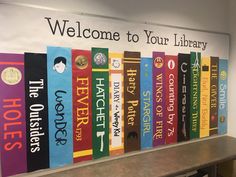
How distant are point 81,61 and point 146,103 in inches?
27.0

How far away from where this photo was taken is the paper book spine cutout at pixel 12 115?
1510 mm

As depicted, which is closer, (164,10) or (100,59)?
(100,59)

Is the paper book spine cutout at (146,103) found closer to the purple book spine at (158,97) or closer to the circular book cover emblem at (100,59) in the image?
the purple book spine at (158,97)

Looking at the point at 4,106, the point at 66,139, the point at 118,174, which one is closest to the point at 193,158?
the point at 118,174

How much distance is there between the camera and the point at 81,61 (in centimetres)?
178

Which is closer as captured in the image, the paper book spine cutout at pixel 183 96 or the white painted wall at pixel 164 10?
the white painted wall at pixel 164 10

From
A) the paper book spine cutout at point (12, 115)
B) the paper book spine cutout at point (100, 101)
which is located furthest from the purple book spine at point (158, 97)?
the paper book spine cutout at point (12, 115)

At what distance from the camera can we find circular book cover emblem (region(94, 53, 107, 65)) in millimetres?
1832

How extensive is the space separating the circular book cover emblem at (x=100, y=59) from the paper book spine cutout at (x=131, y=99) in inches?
7.5

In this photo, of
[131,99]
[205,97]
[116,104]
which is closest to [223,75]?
[205,97]

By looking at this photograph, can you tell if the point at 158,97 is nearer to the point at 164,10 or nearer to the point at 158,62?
the point at 158,62

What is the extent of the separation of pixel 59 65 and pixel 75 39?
0.23 m

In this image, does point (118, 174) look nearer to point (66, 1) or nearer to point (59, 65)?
point (59, 65)

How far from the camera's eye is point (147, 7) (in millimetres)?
2080
